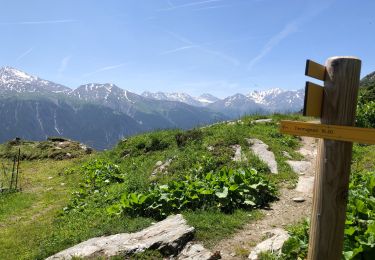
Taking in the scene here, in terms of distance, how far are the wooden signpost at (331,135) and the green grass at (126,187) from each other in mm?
5044

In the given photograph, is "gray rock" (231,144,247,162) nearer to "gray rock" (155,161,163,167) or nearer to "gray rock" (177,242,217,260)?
"gray rock" (155,161,163,167)

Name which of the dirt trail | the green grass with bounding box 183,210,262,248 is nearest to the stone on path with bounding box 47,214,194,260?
the green grass with bounding box 183,210,262,248

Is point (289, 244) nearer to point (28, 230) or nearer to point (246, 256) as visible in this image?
point (246, 256)

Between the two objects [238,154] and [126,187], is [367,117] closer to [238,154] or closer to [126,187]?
[238,154]

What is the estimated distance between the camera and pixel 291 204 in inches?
488

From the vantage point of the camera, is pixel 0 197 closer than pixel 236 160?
No

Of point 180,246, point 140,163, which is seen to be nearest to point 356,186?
point 180,246

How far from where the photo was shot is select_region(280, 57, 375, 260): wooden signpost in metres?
4.58

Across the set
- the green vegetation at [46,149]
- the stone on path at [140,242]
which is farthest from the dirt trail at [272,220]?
the green vegetation at [46,149]

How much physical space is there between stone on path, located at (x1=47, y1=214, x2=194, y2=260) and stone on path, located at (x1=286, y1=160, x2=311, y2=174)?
711cm

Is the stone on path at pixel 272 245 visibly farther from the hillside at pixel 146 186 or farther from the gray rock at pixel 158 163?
the gray rock at pixel 158 163

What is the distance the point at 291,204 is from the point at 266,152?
5.62 meters

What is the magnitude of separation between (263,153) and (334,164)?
13106 mm

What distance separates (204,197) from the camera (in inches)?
470
